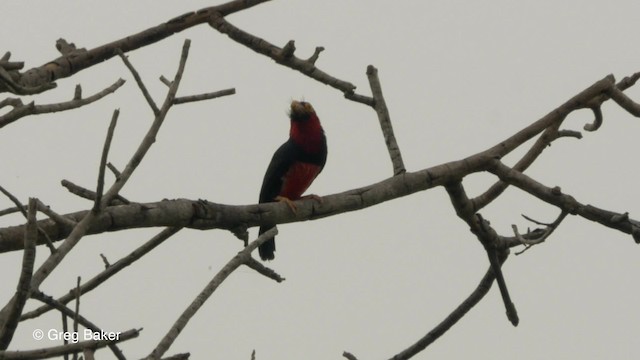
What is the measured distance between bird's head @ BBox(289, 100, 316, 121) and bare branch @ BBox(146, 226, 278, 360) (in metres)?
4.63

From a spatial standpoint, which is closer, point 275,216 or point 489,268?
point 275,216

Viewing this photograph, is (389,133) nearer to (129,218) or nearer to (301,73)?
(301,73)

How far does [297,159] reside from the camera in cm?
807

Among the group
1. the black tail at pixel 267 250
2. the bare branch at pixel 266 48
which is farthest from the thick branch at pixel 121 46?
the black tail at pixel 267 250

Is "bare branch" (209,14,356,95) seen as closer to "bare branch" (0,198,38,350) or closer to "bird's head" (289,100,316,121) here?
"bare branch" (0,198,38,350)

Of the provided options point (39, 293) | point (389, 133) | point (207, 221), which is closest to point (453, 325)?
point (389, 133)

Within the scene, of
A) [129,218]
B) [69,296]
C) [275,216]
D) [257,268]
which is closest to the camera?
[69,296]

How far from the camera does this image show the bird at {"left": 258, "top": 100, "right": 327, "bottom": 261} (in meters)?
7.98

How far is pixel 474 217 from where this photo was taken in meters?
5.46

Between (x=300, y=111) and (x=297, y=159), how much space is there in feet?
1.55

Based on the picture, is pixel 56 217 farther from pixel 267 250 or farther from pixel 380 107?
pixel 267 250

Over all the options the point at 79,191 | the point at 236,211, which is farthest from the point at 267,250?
the point at 79,191

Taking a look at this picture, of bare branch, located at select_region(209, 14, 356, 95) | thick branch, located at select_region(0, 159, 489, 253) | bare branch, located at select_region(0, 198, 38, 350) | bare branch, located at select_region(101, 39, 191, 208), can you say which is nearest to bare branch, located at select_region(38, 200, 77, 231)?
thick branch, located at select_region(0, 159, 489, 253)

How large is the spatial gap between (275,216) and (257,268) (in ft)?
1.48
